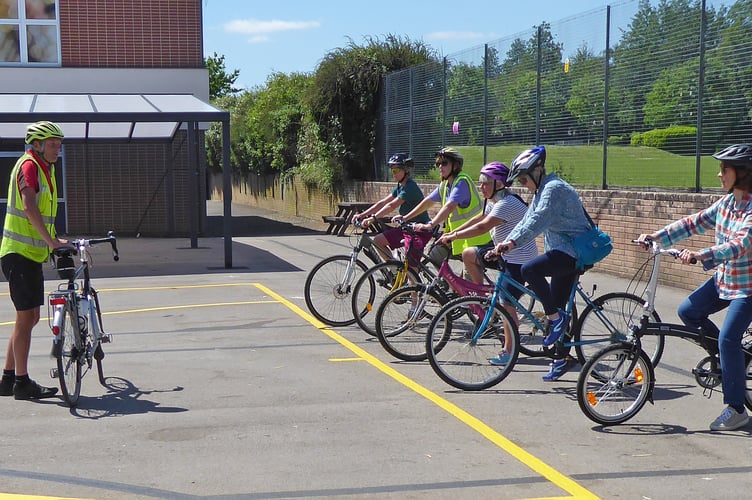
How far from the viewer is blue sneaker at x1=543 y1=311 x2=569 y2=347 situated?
708 cm

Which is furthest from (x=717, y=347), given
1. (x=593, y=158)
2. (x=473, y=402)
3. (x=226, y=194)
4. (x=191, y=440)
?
(x=226, y=194)

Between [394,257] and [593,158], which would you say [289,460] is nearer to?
[394,257]

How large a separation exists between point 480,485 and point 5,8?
2058 centimetres

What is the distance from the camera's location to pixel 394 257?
9688 millimetres

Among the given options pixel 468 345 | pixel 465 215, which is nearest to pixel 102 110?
pixel 465 215

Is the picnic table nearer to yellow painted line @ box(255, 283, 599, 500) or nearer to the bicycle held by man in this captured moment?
yellow painted line @ box(255, 283, 599, 500)

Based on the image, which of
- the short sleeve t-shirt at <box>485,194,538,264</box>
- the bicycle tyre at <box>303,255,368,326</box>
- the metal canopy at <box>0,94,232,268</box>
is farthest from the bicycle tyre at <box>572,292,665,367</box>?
the metal canopy at <box>0,94,232,268</box>

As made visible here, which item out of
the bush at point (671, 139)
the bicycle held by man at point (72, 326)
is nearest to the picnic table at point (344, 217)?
the bush at point (671, 139)

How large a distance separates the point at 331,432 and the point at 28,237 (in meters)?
2.63

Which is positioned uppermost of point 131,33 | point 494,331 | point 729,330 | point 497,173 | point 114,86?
point 131,33

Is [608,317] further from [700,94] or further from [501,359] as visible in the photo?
[700,94]

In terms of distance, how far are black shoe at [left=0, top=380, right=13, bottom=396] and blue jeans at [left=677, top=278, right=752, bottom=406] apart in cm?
479

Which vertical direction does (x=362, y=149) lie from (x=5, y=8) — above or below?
below

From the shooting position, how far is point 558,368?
24.1ft
